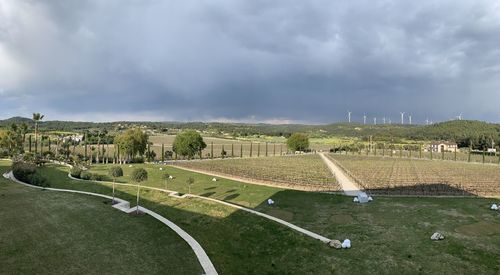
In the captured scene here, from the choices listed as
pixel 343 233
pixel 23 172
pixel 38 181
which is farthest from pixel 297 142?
pixel 343 233

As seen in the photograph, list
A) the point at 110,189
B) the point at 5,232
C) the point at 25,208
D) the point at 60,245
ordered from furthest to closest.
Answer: the point at 110,189 → the point at 25,208 → the point at 5,232 → the point at 60,245

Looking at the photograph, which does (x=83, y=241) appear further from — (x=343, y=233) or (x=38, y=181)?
(x=38, y=181)

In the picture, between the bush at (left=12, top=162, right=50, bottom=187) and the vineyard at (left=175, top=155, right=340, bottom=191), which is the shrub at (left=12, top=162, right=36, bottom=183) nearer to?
the bush at (left=12, top=162, right=50, bottom=187)

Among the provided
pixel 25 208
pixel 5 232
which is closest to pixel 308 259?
pixel 5 232

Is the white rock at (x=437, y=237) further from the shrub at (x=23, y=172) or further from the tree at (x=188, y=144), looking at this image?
the tree at (x=188, y=144)

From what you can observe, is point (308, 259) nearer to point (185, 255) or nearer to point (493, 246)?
point (185, 255)

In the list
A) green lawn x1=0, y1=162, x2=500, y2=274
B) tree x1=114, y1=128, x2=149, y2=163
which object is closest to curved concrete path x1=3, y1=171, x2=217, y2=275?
green lawn x1=0, y1=162, x2=500, y2=274
